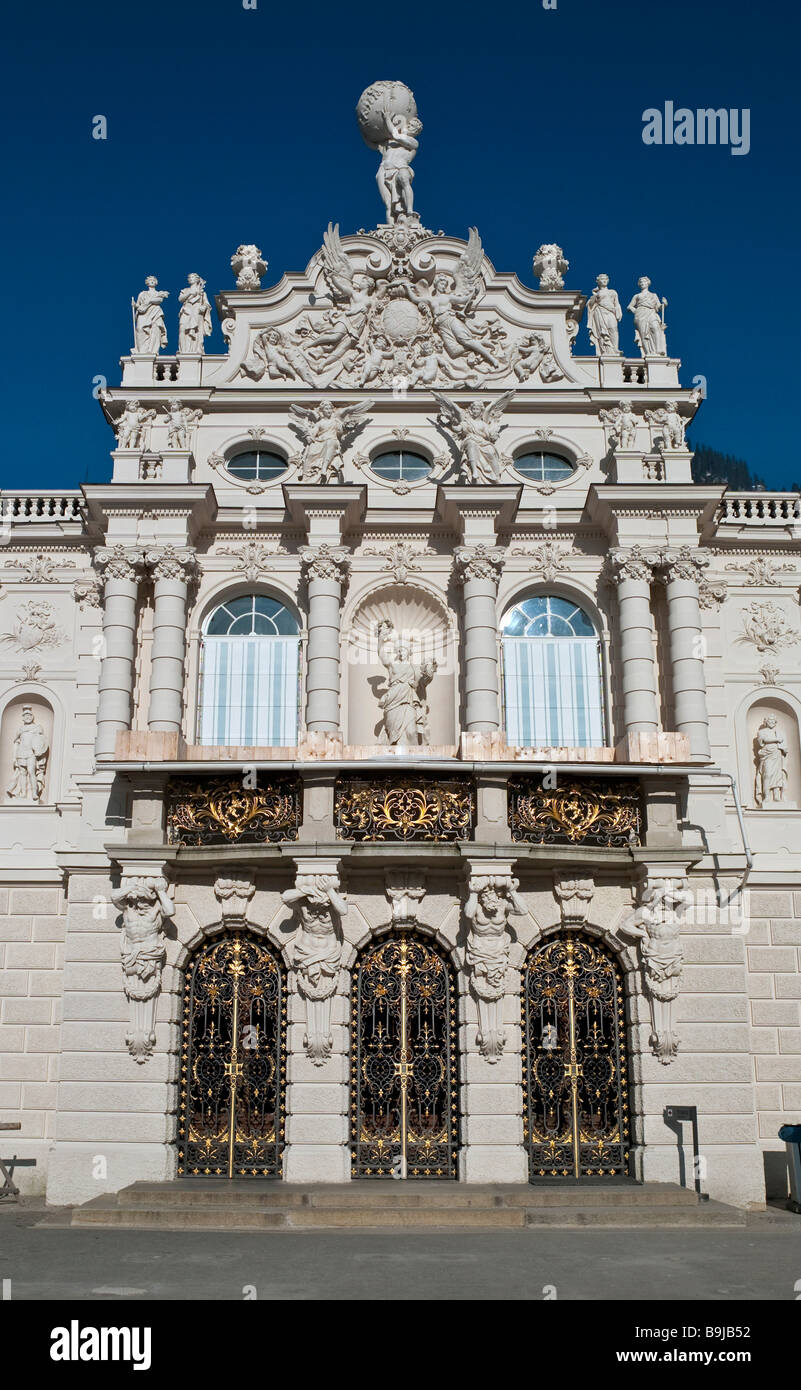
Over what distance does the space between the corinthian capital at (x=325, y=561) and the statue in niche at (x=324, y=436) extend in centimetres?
143

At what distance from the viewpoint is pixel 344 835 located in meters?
Answer: 21.5

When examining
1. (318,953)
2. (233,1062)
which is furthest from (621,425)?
(233,1062)

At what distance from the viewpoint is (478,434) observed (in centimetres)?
2539

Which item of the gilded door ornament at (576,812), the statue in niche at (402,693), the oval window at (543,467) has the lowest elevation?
the gilded door ornament at (576,812)

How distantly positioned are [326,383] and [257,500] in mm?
2991

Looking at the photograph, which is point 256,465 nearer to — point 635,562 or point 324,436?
point 324,436

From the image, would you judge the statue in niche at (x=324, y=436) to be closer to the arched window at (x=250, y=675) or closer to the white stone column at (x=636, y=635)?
the arched window at (x=250, y=675)

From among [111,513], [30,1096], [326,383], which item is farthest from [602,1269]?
[326,383]

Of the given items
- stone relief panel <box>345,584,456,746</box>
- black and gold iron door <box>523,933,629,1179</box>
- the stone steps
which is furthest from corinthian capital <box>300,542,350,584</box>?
the stone steps

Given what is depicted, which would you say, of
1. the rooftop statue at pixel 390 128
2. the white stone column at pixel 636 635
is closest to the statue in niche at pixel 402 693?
the white stone column at pixel 636 635

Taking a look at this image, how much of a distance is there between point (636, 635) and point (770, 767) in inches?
145

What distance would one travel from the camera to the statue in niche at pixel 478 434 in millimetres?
25062

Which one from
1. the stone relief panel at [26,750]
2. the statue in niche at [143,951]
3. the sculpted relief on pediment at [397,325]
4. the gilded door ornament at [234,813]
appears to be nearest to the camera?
the statue in niche at [143,951]

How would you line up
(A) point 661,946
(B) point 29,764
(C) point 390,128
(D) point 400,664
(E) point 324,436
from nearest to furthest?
(A) point 661,946
(D) point 400,664
(B) point 29,764
(E) point 324,436
(C) point 390,128
